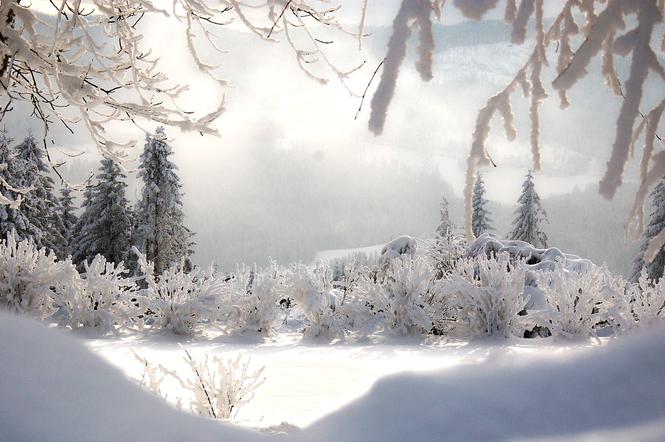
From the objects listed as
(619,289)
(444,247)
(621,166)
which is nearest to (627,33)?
(621,166)

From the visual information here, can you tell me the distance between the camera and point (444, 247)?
11586 mm

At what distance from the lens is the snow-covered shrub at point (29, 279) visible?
7051mm

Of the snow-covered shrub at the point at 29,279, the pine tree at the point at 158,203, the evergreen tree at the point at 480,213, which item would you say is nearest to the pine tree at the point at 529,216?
the evergreen tree at the point at 480,213

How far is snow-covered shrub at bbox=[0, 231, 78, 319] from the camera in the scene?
7.05m

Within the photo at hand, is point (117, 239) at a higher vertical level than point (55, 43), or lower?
lower

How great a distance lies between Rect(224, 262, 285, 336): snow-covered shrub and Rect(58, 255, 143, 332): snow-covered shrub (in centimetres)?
146

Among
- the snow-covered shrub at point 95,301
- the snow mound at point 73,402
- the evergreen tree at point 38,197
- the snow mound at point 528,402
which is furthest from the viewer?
the evergreen tree at point 38,197

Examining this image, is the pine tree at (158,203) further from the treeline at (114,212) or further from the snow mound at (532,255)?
the snow mound at (532,255)

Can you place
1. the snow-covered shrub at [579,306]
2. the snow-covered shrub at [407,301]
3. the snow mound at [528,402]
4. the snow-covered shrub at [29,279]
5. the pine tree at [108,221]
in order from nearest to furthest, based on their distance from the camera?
the snow mound at [528,402] < the snow-covered shrub at [579,306] < the snow-covered shrub at [29,279] < the snow-covered shrub at [407,301] < the pine tree at [108,221]

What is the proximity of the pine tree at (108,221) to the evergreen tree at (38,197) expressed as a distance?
1.59 meters

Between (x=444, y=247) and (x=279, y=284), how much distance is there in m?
4.78

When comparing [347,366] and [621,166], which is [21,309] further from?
[621,166]

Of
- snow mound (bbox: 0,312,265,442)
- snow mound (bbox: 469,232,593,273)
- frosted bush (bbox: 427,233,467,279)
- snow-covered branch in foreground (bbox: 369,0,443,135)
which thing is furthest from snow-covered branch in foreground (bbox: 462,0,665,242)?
frosted bush (bbox: 427,233,467,279)

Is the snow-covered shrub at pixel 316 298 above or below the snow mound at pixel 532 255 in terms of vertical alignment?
below
